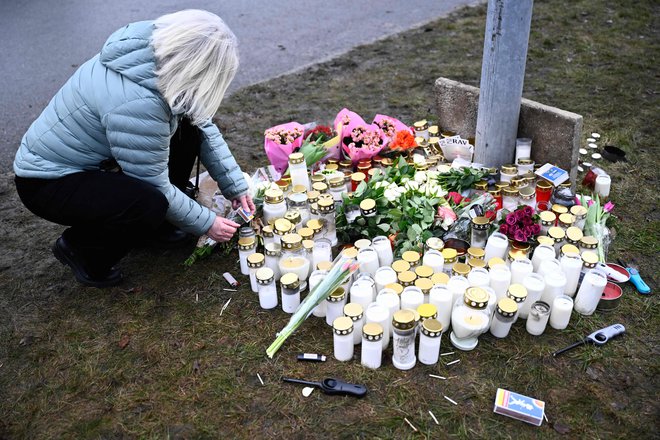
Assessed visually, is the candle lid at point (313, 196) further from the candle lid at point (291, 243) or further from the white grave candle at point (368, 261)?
the white grave candle at point (368, 261)

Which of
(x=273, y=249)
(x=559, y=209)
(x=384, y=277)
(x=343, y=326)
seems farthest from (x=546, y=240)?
(x=273, y=249)

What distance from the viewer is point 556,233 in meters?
3.04

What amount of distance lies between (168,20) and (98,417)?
180 centimetres

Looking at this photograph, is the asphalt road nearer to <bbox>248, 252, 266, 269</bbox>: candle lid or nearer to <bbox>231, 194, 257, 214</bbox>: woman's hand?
<bbox>231, 194, 257, 214</bbox>: woman's hand

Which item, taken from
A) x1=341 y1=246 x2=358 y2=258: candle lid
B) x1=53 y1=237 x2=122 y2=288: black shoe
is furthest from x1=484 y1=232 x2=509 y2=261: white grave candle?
x1=53 y1=237 x2=122 y2=288: black shoe

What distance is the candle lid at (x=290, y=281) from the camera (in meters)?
2.85

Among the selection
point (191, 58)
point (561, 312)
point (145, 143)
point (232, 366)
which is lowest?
point (232, 366)

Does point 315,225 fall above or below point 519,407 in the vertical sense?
above

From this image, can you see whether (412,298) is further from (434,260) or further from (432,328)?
(434,260)

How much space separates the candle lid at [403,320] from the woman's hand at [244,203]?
4.26 feet

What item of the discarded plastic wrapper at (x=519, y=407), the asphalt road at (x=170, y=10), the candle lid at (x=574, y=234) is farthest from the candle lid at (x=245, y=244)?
the asphalt road at (x=170, y=10)

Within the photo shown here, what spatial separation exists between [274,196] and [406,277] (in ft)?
3.35

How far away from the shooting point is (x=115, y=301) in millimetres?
3100

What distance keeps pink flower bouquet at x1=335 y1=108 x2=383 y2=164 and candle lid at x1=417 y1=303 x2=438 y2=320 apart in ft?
4.81
